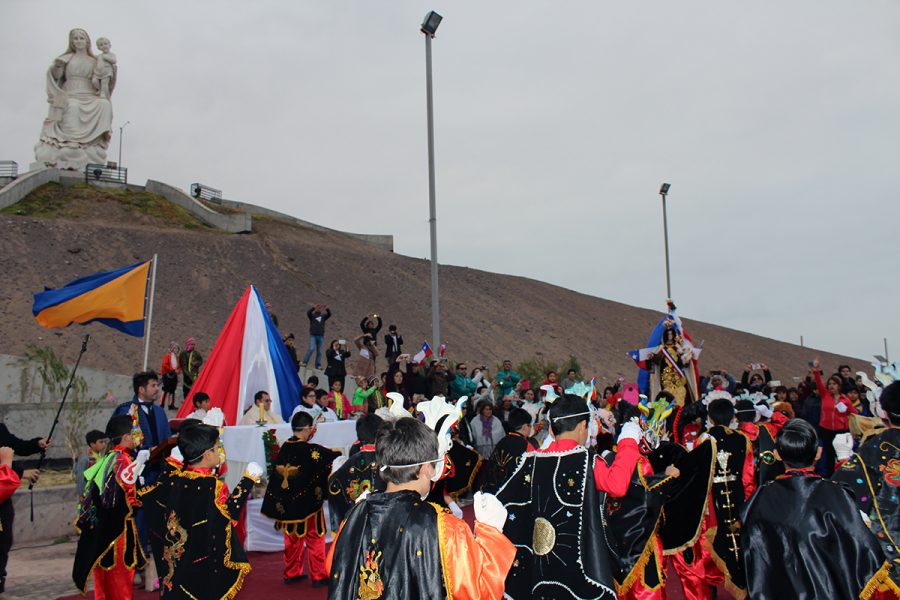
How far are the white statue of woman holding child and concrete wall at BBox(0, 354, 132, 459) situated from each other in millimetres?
25114

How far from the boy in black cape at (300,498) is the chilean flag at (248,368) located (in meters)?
4.67

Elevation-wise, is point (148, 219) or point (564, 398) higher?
point (148, 219)

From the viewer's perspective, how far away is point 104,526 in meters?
6.66

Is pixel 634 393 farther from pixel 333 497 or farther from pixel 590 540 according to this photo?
pixel 590 540

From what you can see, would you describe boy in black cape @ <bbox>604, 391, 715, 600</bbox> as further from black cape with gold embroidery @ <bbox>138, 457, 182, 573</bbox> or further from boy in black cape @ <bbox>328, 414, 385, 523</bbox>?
black cape with gold embroidery @ <bbox>138, 457, 182, 573</bbox>

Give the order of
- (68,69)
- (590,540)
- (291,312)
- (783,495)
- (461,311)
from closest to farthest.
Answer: (783,495) < (590,540) < (291,312) < (68,69) < (461,311)

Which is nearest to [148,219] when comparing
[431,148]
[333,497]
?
[431,148]

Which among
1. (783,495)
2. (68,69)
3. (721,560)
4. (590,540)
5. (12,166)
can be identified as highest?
(68,69)

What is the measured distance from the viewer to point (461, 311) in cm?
4431

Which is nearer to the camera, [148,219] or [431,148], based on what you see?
[431,148]

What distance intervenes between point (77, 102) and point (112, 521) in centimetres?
3519

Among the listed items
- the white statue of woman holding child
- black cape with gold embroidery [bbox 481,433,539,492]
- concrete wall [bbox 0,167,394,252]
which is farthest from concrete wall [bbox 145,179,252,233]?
black cape with gold embroidery [bbox 481,433,539,492]

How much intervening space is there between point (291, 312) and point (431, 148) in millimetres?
18642

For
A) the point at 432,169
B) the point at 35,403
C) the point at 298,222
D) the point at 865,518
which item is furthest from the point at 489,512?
the point at 298,222
